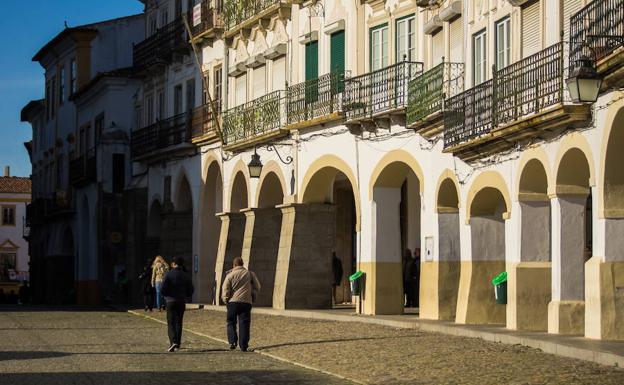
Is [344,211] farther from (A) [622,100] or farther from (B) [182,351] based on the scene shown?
(A) [622,100]

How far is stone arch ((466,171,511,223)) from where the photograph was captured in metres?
28.3

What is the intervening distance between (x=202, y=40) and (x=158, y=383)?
29.6 metres

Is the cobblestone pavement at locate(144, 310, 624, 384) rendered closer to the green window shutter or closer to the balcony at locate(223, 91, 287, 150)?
the green window shutter

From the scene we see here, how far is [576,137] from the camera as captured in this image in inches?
931

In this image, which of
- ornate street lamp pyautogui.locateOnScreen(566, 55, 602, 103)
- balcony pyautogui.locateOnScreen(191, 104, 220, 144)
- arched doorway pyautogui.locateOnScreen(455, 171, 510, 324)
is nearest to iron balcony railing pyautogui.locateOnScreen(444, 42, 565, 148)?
arched doorway pyautogui.locateOnScreen(455, 171, 510, 324)

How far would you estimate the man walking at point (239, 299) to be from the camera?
2456 centimetres

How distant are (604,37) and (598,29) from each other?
101cm

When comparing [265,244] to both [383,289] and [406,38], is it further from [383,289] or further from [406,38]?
[406,38]

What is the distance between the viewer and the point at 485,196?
96.0ft

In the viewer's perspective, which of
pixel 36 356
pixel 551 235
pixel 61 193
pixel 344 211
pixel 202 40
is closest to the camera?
pixel 36 356

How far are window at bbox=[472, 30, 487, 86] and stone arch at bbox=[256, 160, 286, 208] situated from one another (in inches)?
484

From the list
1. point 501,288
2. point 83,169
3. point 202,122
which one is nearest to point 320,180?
point 202,122

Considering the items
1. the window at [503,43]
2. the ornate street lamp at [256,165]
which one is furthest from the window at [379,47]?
the window at [503,43]

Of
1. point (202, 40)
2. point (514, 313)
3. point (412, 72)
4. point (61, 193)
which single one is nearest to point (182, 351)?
point (514, 313)
